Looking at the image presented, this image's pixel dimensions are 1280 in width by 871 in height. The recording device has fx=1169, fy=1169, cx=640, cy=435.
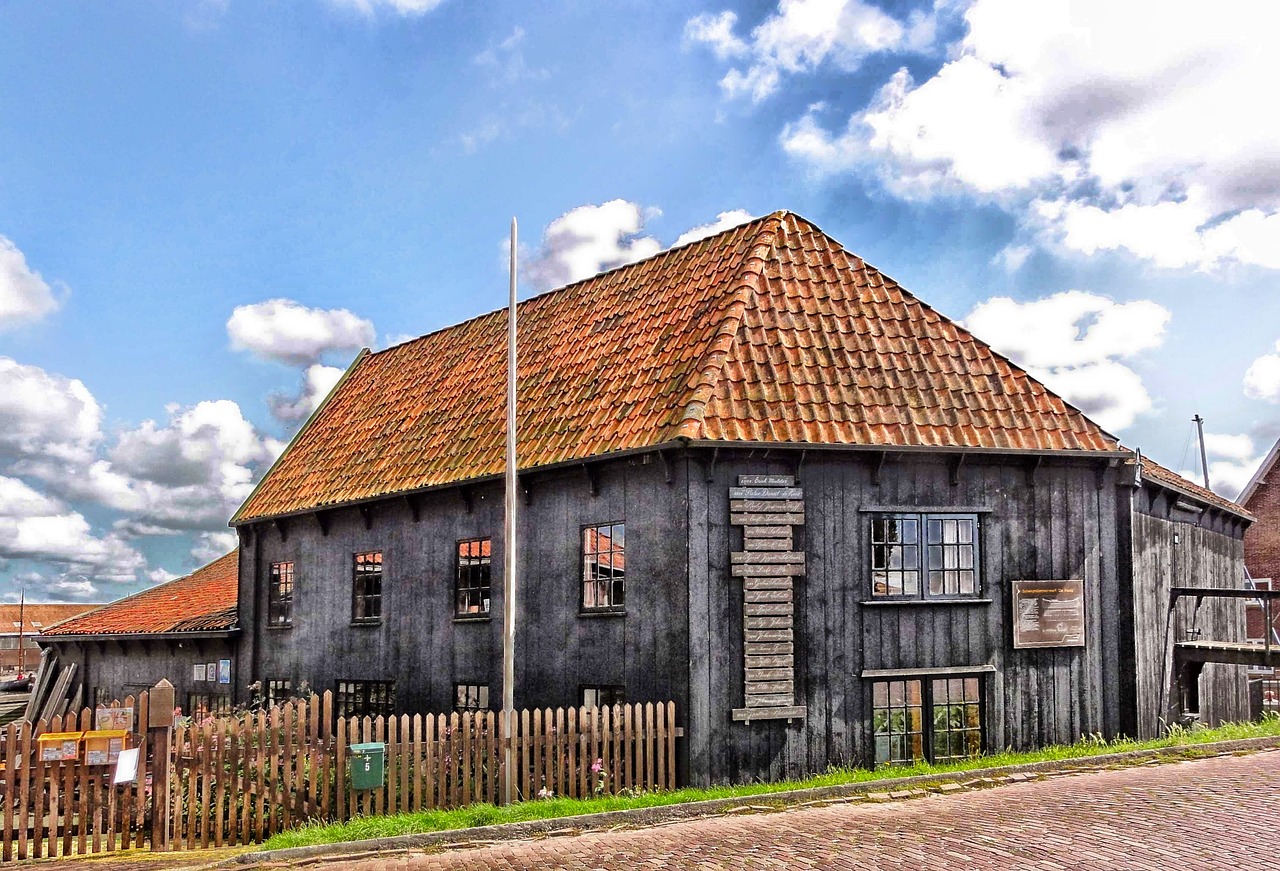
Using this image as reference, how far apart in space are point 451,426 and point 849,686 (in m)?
9.21

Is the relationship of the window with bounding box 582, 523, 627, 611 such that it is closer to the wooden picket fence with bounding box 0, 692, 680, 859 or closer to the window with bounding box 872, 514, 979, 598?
the wooden picket fence with bounding box 0, 692, 680, 859

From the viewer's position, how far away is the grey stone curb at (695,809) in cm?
1228

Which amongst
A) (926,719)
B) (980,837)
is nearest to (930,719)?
(926,719)

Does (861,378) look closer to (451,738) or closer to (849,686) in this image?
(849,686)

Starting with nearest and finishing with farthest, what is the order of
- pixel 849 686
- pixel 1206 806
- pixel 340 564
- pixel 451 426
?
pixel 1206 806 < pixel 849 686 < pixel 451 426 < pixel 340 564

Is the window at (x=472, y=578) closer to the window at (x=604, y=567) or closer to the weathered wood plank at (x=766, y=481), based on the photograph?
the window at (x=604, y=567)

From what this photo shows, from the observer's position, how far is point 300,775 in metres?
13.7

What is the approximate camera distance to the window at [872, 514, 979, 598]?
16.4 m

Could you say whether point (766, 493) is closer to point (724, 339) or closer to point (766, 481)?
point (766, 481)

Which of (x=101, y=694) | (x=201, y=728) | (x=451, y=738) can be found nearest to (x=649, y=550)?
(x=451, y=738)

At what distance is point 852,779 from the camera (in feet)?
49.1

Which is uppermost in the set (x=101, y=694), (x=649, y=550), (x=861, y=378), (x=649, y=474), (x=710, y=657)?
(x=861, y=378)

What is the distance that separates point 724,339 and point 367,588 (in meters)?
9.56

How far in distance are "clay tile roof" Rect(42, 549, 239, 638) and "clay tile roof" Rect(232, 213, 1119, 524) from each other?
25.0 feet
